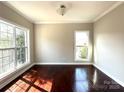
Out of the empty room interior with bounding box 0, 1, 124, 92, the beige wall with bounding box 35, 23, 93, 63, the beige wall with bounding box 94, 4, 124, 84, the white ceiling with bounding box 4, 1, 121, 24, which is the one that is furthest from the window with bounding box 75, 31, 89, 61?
the white ceiling with bounding box 4, 1, 121, 24

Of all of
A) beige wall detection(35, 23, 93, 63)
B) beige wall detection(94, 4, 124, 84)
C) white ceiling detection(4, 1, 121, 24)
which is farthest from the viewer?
beige wall detection(35, 23, 93, 63)

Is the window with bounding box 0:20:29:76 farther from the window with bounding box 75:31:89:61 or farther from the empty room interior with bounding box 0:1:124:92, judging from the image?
the window with bounding box 75:31:89:61

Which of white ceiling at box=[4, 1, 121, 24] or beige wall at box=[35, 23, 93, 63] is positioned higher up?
white ceiling at box=[4, 1, 121, 24]

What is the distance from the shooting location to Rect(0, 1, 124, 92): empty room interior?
3.82 metres

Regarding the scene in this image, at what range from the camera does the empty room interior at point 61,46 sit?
3822mm

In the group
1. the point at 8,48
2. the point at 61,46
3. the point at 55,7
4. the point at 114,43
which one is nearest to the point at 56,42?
the point at 61,46

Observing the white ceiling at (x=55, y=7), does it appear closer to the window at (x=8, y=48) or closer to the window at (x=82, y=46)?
the window at (x=8, y=48)

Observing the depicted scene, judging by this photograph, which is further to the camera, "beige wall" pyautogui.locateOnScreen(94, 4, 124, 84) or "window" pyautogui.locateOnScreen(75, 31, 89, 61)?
"window" pyautogui.locateOnScreen(75, 31, 89, 61)

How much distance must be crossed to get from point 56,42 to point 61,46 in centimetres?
36

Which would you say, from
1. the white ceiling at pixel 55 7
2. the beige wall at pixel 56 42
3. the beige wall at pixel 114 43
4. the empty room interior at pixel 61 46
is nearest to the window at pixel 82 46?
the empty room interior at pixel 61 46

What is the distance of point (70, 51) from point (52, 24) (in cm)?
182

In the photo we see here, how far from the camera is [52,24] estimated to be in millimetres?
7270

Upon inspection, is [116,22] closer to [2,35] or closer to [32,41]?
[2,35]

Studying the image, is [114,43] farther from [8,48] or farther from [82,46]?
[8,48]
